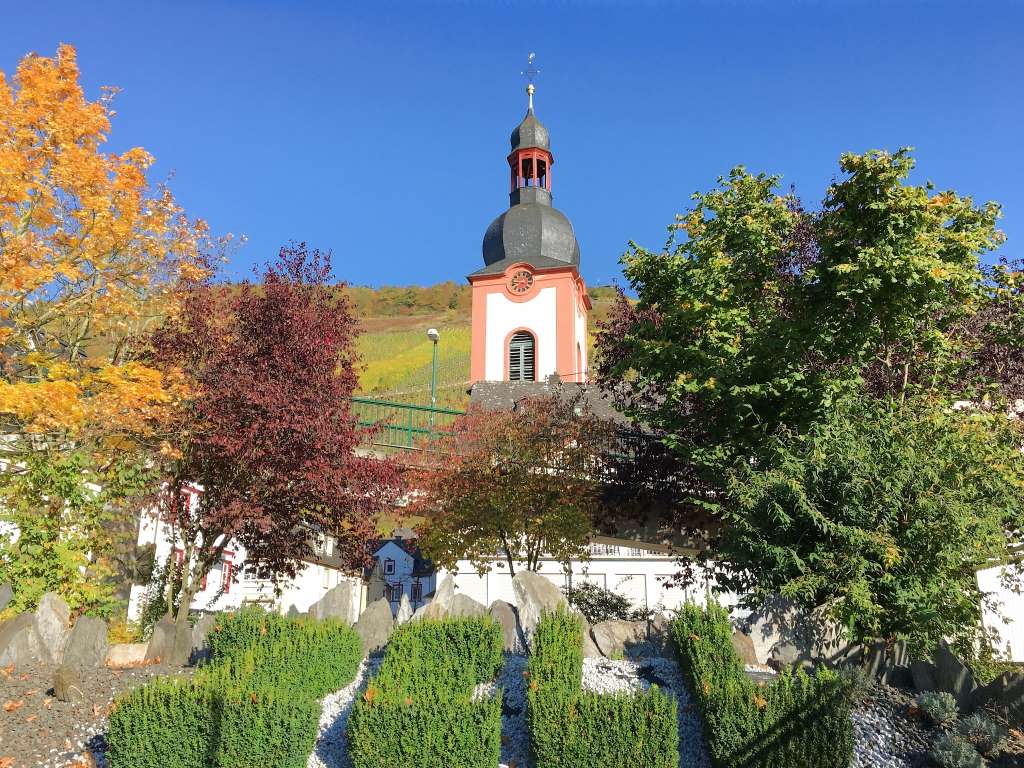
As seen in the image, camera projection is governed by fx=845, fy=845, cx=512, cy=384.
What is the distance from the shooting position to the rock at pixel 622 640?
33.8ft

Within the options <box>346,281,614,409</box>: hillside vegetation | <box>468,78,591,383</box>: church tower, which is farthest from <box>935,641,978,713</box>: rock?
<box>346,281,614,409</box>: hillside vegetation

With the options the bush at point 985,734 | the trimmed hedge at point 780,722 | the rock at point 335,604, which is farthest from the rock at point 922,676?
the rock at point 335,604

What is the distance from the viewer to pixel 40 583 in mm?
10852

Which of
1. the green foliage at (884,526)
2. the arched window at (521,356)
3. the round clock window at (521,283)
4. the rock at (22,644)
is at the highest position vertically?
the round clock window at (521,283)

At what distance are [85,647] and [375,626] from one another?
10.9ft

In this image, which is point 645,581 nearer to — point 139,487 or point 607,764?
point 139,487

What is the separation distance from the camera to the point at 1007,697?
788 cm

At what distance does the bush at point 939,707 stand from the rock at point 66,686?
844 cm

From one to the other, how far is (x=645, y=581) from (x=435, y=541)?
1125cm

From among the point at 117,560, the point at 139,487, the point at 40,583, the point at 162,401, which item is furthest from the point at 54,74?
the point at 117,560

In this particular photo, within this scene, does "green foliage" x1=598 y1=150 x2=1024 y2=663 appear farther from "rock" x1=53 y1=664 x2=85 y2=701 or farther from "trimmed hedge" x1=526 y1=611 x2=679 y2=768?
"rock" x1=53 y1=664 x2=85 y2=701

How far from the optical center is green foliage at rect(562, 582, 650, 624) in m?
19.0

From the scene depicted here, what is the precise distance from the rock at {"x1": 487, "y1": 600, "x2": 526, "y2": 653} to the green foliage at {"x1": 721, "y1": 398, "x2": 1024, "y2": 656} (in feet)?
9.27

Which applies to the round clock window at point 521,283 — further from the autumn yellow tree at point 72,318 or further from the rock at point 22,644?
the rock at point 22,644
